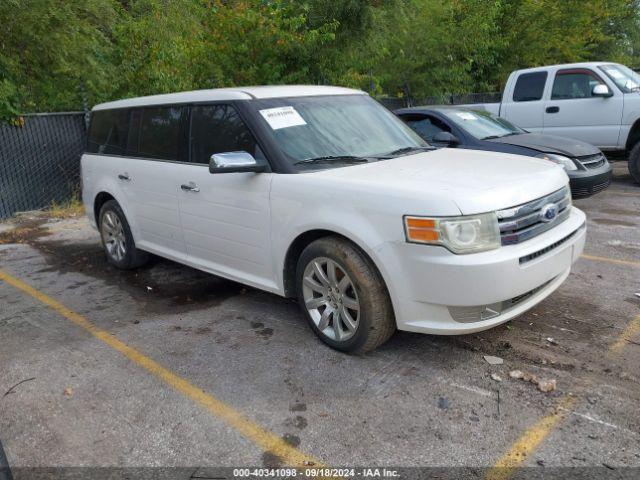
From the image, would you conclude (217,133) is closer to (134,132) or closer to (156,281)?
(134,132)

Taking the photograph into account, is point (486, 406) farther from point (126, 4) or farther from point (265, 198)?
point (126, 4)

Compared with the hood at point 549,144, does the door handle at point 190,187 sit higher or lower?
higher

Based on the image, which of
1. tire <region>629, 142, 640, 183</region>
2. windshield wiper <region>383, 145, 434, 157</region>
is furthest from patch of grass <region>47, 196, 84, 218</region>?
tire <region>629, 142, 640, 183</region>

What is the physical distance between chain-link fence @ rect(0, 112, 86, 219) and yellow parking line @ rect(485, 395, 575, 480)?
8.96 m

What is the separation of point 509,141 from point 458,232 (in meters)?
4.78

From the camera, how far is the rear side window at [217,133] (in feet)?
13.8

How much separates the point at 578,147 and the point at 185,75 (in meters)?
6.61

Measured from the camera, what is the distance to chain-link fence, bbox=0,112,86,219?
358 inches

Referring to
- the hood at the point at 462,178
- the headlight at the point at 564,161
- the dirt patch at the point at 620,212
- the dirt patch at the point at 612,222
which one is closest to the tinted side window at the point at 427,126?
the headlight at the point at 564,161

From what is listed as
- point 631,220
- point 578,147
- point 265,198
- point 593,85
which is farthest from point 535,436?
point 593,85

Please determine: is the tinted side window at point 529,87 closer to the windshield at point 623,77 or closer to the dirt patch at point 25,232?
the windshield at point 623,77

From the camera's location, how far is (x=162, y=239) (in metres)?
5.17

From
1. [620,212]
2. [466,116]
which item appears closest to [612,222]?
[620,212]

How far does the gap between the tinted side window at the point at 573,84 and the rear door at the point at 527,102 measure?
24 cm
